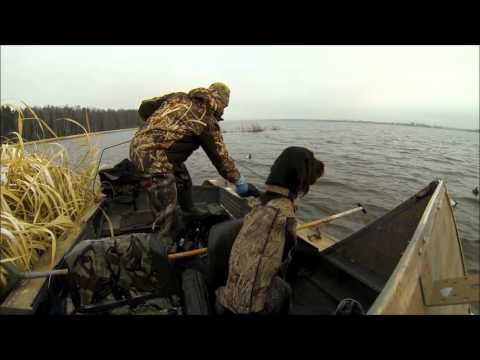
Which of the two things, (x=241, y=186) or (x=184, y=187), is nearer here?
(x=241, y=186)

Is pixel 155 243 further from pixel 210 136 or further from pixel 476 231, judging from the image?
pixel 476 231

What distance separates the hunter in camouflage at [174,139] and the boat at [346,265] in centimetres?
62

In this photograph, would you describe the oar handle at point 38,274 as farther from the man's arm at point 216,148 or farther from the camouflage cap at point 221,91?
the camouflage cap at point 221,91

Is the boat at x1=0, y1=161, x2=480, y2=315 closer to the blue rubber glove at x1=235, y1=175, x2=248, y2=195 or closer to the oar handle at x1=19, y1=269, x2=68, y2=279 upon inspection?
the oar handle at x1=19, y1=269, x2=68, y2=279

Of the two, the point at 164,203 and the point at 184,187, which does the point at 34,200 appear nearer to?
the point at 164,203

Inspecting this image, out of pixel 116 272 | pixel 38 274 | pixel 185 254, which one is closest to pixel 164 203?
pixel 185 254

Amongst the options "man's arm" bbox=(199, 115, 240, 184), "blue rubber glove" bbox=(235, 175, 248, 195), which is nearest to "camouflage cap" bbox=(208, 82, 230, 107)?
"man's arm" bbox=(199, 115, 240, 184)

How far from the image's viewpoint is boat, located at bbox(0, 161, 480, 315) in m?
1.17

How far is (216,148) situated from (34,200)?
5.38ft

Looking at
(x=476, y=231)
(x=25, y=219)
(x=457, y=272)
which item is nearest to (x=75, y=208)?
(x=25, y=219)

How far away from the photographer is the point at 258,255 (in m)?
1.31

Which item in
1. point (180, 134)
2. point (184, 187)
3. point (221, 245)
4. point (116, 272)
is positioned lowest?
point (116, 272)

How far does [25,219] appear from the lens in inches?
64.0
